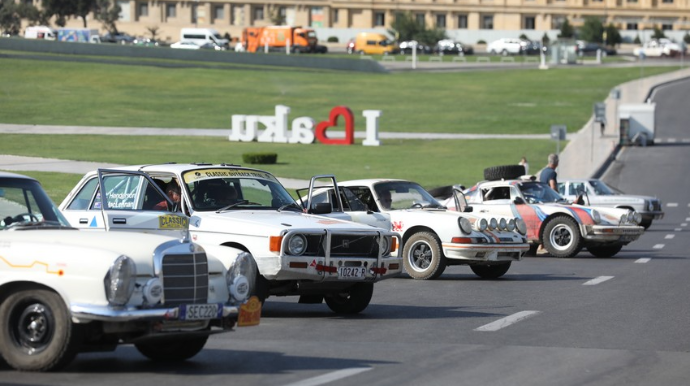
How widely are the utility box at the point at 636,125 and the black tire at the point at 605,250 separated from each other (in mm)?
37520

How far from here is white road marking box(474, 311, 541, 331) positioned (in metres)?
12.5

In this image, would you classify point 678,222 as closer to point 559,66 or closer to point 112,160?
point 112,160

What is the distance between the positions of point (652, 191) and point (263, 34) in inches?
3039

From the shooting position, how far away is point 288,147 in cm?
5194

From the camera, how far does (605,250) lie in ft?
76.5

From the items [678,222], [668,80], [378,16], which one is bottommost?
[678,222]

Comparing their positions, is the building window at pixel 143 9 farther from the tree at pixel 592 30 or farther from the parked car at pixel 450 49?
the tree at pixel 592 30

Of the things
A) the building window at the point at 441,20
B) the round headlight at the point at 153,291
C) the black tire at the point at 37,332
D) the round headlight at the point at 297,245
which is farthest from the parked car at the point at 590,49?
the black tire at the point at 37,332

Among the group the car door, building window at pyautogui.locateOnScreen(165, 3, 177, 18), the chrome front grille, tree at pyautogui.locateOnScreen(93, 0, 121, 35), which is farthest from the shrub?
building window at pyautogui.locateOnScreen(165, 3, 177, 18)

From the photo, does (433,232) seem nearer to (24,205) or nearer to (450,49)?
(24,205)

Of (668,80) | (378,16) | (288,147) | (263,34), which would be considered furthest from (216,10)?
(288,147)

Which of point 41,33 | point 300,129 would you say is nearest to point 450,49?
point 41,33

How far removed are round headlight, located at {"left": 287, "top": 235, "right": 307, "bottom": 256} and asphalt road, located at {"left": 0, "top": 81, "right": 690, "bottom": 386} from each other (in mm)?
724

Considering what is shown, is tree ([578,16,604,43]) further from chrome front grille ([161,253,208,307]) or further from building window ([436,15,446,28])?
chrome front grille ([161,253,208,307])
